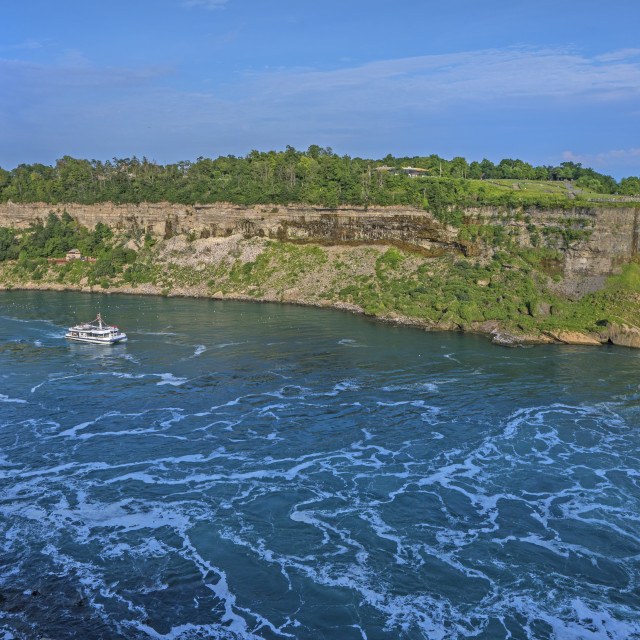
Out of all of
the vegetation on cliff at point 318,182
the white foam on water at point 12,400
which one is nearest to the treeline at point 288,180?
the vegetation on cliff at point 318,182

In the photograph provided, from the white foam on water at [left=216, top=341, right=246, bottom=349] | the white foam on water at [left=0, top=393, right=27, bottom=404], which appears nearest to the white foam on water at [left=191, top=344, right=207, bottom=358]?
the white foam on water at [left=216, top=341, right=246, bottom=349]

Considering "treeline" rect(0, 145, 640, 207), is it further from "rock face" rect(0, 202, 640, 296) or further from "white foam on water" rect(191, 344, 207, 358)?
"white foam on water" rect(191, 344, 207, 358)

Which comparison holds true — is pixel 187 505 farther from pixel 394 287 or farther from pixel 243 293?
pixel 243 293

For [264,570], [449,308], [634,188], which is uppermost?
[634,188]

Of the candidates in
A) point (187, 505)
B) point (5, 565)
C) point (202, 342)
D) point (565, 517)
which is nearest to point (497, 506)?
point (565, 517)

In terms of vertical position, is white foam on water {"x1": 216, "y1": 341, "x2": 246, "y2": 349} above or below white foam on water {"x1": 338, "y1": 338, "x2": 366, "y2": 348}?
below

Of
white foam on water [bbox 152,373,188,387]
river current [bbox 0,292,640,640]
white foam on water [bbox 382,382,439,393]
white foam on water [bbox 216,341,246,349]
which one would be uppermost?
white foam on water [bbox 216,341,246,349]
